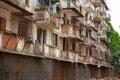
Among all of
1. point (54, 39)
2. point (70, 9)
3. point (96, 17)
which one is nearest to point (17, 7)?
point (54, 39)

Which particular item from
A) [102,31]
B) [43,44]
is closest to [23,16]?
[43,44]

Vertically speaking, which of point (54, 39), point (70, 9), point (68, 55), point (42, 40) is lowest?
point (68, 55)

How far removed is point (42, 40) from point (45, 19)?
116 inches

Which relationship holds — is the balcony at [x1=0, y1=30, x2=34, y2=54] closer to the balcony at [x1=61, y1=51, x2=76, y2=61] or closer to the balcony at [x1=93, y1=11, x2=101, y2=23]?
the balcony at [x1=61, y1=51, x2=76, y2=61]

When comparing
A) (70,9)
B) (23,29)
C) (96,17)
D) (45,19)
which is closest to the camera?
(23,29)

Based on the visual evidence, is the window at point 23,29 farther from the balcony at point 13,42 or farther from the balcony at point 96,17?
the balcony at point 96,17

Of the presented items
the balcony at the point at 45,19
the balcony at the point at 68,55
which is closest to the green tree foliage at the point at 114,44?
the balcony at the point at 68,55

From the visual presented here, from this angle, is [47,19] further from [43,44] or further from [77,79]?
[77,79]

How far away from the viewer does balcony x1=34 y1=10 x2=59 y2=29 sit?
27.9 m

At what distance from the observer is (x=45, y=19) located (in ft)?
92.1

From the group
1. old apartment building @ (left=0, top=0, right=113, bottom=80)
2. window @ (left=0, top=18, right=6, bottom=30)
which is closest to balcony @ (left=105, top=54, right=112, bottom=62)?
old apartment building @ (left=0, top=0, right=113, bottom=80)

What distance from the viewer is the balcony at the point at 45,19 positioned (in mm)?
27891

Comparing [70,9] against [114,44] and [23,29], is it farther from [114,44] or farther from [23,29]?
[114,44]

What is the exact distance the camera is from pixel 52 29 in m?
32.4
